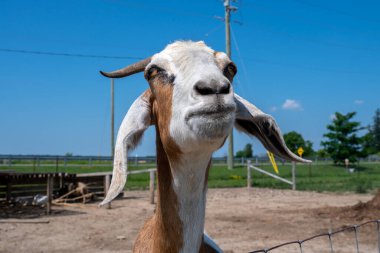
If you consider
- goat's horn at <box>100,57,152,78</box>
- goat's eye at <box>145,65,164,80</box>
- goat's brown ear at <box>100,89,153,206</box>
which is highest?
goat's horn at <box>100,57,152,78</box>

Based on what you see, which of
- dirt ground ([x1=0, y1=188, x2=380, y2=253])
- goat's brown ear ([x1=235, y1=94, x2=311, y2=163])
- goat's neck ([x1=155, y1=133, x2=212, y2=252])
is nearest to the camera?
goat's neck ([x1=155, y1=133, x2=212, y2=252])

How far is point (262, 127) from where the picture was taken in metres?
2.90

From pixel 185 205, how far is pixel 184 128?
595 mm

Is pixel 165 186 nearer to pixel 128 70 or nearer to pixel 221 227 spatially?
pixel 128 70

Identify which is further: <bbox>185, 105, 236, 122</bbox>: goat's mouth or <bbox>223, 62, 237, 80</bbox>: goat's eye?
<bbox>223, 62, 237, 80</bbox>: goat's eye

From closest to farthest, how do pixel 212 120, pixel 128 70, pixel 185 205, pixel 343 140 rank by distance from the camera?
pixel 212 120 → pixel 185 205 → pixel 128 70 → pixel 343 140

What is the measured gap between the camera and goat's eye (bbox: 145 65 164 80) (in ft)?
8.70

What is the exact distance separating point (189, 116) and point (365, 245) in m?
7.84

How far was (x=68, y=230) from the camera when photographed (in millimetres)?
10281

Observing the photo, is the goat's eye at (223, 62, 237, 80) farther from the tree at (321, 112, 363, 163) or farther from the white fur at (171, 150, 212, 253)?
the tree at (321, 112, 363, 163)

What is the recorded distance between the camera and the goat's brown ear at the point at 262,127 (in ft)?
9.25

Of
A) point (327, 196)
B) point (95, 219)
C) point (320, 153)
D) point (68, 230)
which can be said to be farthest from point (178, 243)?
point (320, 153)

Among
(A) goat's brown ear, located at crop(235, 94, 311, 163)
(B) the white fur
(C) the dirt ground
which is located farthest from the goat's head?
(C) the dirt ground

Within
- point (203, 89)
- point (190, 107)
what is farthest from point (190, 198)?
point (203, 89)
